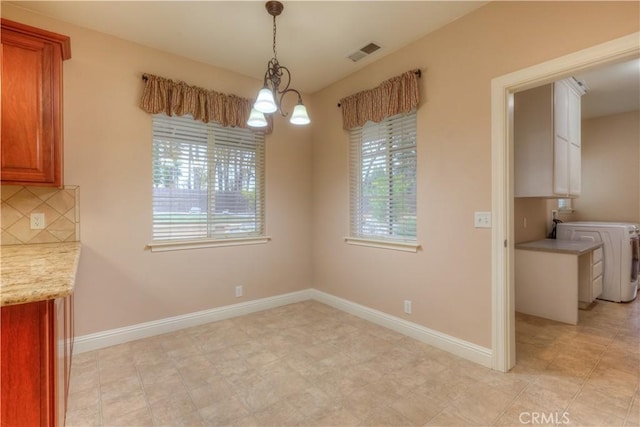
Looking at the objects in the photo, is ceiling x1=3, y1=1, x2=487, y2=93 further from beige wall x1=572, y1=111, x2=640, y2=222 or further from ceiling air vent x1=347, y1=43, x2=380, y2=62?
beige wall x1=572, y1=111, x2=640, y2=222

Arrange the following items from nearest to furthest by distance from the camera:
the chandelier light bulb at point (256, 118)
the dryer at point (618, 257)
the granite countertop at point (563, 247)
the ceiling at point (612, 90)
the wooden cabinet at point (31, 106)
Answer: the wooden cabinet at point (31, 106), the chandelier light bulb at point (256, 118), the granite countertop at point (563, 247), the ceiling at point (612, 90), the dryer at point (618, 257)

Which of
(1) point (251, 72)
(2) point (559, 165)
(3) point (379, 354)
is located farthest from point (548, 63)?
(1) point (251, 72)

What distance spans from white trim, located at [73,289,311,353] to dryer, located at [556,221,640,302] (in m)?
4.12

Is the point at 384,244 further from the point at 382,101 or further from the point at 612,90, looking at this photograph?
the point at 612,90

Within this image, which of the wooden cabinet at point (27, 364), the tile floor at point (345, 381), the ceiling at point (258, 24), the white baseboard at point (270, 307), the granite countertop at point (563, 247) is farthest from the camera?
the granite countertop at point (563, 247)

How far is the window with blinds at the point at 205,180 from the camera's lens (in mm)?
3039

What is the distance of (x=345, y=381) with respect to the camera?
2164 mm

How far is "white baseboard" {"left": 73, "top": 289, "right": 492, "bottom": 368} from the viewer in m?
2.54

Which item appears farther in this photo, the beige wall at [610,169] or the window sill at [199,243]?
the beige wall at [610,169]

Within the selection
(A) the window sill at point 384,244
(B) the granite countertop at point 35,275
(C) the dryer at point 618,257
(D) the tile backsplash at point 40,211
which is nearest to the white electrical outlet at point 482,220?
(A) the window sill at point 384,244

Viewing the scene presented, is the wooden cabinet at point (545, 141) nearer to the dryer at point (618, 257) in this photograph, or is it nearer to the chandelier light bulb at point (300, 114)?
the dryer at point (618, 257)

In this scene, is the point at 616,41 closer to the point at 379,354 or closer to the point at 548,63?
the point at 548,63

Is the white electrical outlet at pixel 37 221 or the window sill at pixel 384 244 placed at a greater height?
the white electrical outlet at pixel 37 221

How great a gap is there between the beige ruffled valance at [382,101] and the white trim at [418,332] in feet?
6.82
